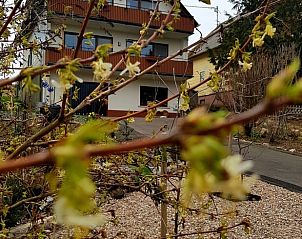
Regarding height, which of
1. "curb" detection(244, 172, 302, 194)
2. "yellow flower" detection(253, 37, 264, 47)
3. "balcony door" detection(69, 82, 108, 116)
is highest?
"yellow flower" detection(253, 37, 264, 47)

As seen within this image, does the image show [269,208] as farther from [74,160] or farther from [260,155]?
[74,160]

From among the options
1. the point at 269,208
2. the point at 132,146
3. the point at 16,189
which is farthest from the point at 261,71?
the point at 132,146

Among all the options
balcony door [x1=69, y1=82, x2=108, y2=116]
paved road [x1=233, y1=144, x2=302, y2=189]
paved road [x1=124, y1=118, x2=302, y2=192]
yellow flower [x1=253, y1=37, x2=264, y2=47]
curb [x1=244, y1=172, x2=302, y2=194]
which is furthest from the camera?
paved road [x1=233, y1=144, x2=302, y2=189]

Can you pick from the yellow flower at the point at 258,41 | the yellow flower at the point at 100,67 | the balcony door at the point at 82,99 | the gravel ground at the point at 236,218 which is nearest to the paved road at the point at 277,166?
the gravel ground at the point at 236,218

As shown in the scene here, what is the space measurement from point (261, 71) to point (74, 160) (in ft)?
45.7

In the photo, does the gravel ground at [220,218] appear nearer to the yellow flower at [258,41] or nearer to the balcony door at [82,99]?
the balcony door at [82,99]

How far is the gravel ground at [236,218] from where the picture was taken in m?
5.19

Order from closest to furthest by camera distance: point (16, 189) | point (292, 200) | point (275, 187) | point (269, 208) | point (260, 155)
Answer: point (16, 189), point (269, 208), point (292, 200), point (275, 187), point (260, 155)

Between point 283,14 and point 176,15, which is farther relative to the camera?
point 283,14

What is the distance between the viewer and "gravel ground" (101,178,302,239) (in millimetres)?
5191

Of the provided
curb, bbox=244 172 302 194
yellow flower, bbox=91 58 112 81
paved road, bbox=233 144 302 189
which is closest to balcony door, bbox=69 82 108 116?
yellow flower, bbox=91 58 112 81

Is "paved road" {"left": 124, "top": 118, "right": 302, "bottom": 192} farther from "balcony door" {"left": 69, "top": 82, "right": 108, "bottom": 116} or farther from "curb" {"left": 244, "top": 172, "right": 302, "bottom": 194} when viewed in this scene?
"balcony door" {"left": 69, "top": 82, "right": 108, "bottom": 116}

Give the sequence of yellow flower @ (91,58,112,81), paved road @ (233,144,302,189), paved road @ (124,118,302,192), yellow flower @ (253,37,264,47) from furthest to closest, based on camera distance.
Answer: paved road @ (233,144,302,189) → paved road @ (124,118,302,192) → yellow flower @ (253,37,264,47) → yellow flower @ (91,58,112,81)

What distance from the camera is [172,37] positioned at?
74.1 feet
